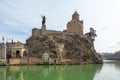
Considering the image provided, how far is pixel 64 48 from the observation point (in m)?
76.6

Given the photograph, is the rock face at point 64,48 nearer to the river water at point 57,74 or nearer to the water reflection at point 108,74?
the water reflection at point 108,74

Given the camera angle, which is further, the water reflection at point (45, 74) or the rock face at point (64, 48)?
the rock face at point (64, 48)

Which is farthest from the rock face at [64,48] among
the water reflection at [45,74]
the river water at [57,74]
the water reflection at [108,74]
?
the water reflection at [45,74]

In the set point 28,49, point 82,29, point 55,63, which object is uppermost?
point 82,29

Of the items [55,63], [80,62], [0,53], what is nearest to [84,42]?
[80,62]

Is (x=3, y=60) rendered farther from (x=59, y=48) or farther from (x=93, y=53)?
(x=93, y=53)

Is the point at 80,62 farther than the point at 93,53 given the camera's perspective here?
No

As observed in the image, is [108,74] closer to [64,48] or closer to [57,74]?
[57,74]

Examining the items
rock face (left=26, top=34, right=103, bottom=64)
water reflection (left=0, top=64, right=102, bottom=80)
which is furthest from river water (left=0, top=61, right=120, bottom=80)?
rock face (left=26, top=34, right=103, bottom=64)

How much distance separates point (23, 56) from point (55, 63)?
365 inches

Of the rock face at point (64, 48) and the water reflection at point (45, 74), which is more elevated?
the rock face at point (64, 48)

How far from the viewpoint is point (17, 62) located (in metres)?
62.2

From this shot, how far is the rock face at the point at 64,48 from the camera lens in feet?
230

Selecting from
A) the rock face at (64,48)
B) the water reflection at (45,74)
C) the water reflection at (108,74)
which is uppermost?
the rock face at (64,48)
